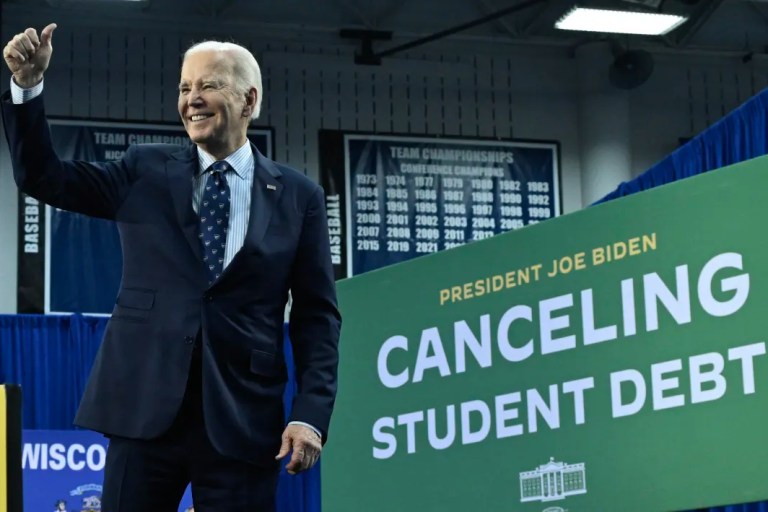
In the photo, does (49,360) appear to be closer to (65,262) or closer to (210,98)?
(65,262)

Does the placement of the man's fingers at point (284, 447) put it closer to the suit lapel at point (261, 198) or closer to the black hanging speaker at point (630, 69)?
the suit lapel at point (261, 198)

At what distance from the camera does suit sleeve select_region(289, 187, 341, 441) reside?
2.16m

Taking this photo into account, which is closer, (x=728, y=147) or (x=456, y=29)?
(x=728, y=147)

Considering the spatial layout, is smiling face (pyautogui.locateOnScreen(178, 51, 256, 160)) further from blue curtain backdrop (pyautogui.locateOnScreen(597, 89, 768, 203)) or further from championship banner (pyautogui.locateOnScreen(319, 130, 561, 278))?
championship banner (pyautogui.locateOnScreen(319, 130, 561, 278))

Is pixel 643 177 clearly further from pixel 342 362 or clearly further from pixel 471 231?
pixel 471 231

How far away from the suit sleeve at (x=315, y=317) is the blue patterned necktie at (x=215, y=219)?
145mm

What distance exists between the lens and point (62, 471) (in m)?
8.52

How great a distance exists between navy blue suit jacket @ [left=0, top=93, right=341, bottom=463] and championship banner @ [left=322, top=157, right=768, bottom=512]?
117 inches

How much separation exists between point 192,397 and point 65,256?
8.23m

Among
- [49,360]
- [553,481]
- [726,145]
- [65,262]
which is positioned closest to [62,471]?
[49,360]

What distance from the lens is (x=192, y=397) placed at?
2.01m

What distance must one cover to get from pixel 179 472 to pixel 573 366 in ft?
12.1

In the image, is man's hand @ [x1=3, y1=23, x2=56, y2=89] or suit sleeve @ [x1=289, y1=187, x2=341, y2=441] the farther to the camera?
suit sleeve @ [x1=289, y1=187, x2=341, y2=441]

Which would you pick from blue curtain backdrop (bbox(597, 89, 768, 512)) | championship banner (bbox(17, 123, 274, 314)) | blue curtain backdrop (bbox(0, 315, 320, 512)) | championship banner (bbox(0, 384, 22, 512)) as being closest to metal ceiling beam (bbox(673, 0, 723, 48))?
blue curtain backdrop (bbox(0, 315, 320, 512))
